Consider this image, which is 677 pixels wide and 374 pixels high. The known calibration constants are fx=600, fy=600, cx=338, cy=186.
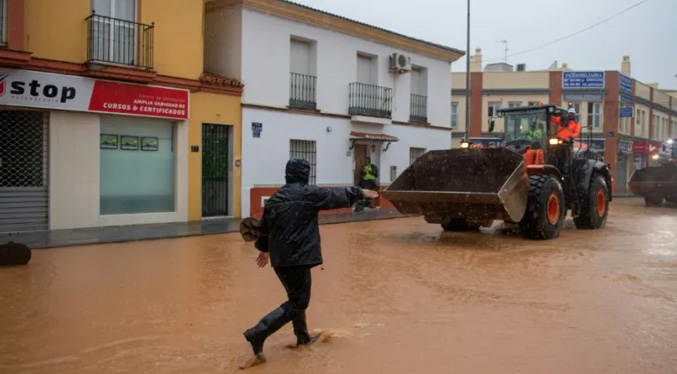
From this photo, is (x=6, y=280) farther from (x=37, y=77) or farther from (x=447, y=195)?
(x=447, y=195)

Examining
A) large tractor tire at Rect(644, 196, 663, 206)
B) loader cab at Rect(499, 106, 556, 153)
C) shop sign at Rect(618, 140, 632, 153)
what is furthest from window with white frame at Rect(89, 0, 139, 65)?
shop sign at Rect(618, 140, 632, 153)

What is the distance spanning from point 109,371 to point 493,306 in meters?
3.81

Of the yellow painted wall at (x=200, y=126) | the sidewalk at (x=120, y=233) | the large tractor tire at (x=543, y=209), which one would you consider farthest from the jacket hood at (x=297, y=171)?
the yellow painted wall at (x=200, y=126)

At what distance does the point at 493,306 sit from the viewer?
626cm

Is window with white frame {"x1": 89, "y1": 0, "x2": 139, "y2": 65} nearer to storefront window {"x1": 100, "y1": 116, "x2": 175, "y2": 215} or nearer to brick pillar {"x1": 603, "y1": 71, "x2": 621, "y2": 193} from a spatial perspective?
storefront window {"x1": 100, "y1": 116, "x2": 175, "y2": 215}

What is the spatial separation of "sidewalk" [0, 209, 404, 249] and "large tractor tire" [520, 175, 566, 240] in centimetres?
524

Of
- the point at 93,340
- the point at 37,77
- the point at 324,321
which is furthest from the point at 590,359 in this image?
the point at 37,77

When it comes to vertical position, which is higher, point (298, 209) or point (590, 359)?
point (298, 209)

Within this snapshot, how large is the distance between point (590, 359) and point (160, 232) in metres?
9.41

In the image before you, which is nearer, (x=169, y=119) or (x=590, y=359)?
(x=590, y=359)

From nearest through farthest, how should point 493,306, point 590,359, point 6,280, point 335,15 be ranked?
point 590,359 → point 493,306 → point 6,280 → point 335,15

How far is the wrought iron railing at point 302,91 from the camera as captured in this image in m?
16.8

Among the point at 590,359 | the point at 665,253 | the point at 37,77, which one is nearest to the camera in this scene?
the point at 590,359

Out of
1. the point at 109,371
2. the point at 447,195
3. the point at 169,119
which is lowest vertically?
the point at 109,371
